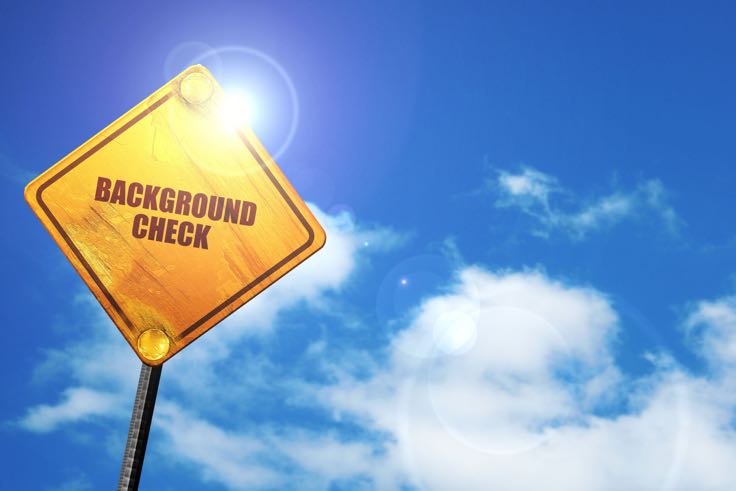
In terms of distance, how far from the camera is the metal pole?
231 centimetres

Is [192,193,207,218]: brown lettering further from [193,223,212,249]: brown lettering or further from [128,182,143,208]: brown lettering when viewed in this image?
[128,182,143,208]: brown lettering

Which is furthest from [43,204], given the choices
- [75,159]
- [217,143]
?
[217,143]

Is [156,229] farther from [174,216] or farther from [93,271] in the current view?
[93,271]

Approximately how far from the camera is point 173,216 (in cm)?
258

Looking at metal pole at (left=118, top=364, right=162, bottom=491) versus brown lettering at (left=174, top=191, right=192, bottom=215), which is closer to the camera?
metal pole at (left=118, top=364, right=162, bottom=491)

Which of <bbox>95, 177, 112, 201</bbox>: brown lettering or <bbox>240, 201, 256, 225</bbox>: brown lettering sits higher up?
<bbox>95, 177, 112, 201</bbox>: brown lettering

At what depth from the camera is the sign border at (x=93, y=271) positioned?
100 inches

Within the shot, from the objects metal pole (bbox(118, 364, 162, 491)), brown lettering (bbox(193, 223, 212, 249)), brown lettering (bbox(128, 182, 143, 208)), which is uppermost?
brown lettering (bbox(128, 182, 143, 208))

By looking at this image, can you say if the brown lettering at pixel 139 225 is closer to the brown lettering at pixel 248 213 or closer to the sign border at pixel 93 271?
the sign border at pixel 93 271

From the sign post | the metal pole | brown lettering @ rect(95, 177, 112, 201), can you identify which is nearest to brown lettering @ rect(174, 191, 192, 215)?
the sign post

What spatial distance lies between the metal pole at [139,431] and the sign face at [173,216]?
0.35ft

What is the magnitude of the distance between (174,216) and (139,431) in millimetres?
833

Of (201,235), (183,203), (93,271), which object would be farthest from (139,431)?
(183,203)

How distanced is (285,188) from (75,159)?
862mm
